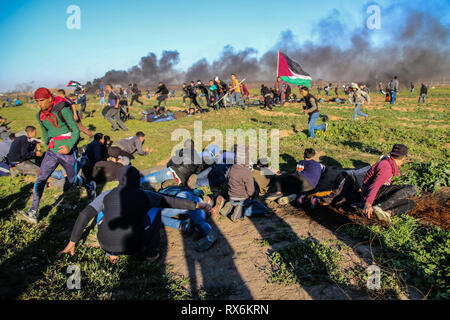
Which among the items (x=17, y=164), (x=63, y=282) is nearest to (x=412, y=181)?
(x=63, y=282)

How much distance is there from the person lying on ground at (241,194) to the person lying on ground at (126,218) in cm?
144

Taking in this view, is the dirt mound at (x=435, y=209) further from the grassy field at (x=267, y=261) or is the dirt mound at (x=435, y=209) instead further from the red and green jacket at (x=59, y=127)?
the red and green jacket at (x=59, y=127)

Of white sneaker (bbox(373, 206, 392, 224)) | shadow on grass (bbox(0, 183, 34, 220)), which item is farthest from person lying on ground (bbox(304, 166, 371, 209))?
shadow on grass (bbox(0, 183, 34, 220))

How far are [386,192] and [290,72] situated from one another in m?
11.3

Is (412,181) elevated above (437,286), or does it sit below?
above

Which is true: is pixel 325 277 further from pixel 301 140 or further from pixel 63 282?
pixel 301 140

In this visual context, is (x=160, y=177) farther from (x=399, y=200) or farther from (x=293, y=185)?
(x=399, y=200)

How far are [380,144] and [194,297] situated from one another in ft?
27.7

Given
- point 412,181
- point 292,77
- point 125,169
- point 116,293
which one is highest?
point 292,77

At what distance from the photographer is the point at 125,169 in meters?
2.90

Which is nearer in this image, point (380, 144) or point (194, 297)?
point (194, 297)

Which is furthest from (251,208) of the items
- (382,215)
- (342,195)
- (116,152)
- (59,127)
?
(116,152)

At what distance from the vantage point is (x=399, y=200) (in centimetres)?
415

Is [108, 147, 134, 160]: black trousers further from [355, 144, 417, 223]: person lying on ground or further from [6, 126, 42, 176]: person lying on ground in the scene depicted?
[355, 144, 417, 223]: person lying on ground
